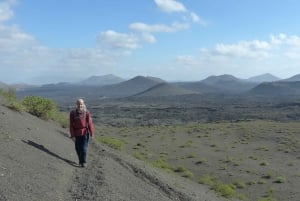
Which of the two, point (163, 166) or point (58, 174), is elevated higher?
point (58, 174)

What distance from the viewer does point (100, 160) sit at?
14.5 metres

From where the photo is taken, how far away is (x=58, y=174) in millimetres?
11219

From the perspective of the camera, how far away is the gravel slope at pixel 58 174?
9805 mm

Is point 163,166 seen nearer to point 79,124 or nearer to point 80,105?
point 79,124

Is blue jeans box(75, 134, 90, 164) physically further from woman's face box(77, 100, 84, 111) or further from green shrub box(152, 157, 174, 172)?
green shrub box(152, 157, 174, 172)

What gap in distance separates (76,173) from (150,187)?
7.59 ft

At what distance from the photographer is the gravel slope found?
9.80 metres

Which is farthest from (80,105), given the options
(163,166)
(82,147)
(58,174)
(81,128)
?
(163,166)

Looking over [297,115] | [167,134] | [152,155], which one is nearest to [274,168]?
[152,155]

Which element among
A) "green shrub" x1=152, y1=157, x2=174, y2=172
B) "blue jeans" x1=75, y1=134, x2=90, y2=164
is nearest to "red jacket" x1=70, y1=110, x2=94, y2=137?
"blue jeans" x1=75, y1=134, x2=90, y2=164

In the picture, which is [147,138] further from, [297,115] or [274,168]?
[297,115]

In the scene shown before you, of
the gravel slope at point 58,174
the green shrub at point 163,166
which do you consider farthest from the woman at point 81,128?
the green shrub at point 163,166

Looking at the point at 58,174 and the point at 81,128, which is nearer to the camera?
the point at 58,174

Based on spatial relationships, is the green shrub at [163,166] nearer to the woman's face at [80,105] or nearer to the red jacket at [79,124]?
the red jacket at [79,124]
